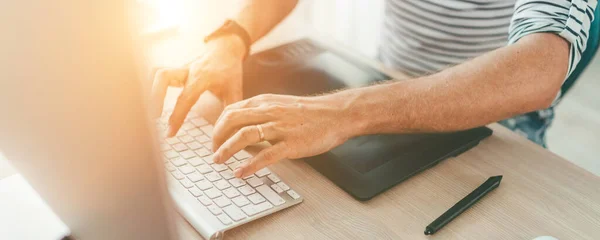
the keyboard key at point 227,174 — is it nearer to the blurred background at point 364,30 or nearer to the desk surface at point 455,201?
the desk surface at point 455,201

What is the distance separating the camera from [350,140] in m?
0.73

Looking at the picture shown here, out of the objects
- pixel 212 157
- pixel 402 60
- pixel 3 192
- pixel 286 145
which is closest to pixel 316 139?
pixel 286 145

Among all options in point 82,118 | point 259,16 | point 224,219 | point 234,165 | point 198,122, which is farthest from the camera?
point 259,16

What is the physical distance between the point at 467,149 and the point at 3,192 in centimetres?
61

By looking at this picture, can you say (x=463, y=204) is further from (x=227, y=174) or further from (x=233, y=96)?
(x=233, y=96)

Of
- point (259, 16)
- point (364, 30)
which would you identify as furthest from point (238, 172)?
point (364, 30)

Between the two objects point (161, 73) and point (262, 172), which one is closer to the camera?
point (262, 172)

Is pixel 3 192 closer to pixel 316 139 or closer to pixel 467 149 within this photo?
pixel 316 139

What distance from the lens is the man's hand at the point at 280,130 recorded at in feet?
2.18

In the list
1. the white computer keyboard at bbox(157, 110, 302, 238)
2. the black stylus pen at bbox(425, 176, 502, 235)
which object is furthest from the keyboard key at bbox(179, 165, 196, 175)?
the black stylus pen at bbox(425, 176, 502, 235)

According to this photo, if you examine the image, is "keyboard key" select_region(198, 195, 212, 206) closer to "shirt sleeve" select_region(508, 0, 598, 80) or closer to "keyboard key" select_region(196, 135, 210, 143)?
"keyboard key" select_region(196, 135, 210, 143)

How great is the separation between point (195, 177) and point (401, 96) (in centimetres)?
33

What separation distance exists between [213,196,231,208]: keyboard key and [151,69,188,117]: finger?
0.23 metres

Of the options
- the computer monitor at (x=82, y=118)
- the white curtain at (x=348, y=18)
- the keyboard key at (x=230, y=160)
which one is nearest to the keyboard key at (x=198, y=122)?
the keyboard key at (x=230, y=160)
